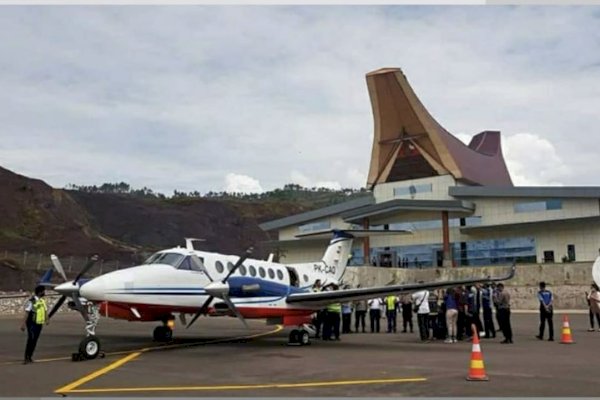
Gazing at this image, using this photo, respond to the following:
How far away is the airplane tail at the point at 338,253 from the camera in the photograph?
78.9ft

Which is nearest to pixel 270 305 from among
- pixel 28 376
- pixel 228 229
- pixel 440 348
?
pixel 440 348

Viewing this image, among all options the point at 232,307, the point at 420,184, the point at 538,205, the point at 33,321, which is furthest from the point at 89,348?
the point at 420,184

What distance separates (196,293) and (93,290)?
9.77 ft

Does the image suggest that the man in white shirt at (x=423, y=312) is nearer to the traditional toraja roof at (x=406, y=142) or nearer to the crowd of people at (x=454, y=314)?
the crowd of people at (x=454, y=314)

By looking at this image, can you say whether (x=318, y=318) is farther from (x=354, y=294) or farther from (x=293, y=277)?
(x=354, y=294)

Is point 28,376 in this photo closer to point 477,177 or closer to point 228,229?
point 477,177

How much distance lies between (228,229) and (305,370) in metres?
109

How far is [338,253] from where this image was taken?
79.3 ft

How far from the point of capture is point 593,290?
1978 cm

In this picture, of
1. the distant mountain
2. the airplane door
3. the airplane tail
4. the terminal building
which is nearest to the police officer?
the airplane door

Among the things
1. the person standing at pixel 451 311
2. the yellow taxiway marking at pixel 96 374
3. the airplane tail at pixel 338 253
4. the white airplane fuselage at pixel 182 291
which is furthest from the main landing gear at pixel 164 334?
the person standing at pixel 451 311

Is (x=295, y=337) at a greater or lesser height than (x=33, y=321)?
lesser

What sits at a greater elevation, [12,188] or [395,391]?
[12,188]

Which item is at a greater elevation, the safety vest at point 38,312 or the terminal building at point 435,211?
the terminal building at point 435,211
